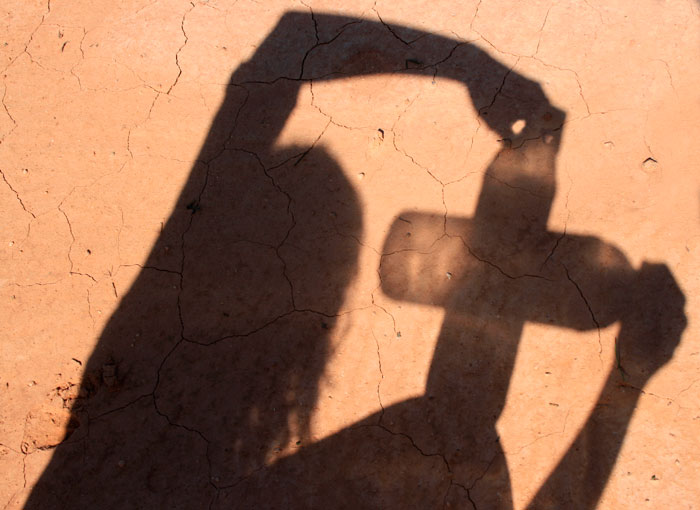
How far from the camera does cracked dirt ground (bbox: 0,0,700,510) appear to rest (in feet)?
9.27

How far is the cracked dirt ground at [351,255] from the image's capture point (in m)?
2.82

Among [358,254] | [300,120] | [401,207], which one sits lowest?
[358,254]

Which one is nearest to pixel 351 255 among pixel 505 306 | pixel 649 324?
pixel 505 306

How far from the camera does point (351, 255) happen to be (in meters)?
3.09

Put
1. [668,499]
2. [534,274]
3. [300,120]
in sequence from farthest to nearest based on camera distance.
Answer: [300,120]
[534,274]
[668,499]

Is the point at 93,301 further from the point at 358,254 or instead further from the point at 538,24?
the point at 538,24

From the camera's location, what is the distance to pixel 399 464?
9.22 feet

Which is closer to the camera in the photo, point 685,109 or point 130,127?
point 685,109

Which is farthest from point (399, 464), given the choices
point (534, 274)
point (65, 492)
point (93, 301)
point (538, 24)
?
point (538, 24)

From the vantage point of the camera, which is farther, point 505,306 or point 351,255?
point 351,255

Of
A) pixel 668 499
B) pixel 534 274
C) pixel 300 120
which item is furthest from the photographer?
pixel 300 120

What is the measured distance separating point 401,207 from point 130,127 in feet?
6.81

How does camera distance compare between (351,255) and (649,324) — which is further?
(351,255)

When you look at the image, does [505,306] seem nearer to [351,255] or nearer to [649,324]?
[649,324]
